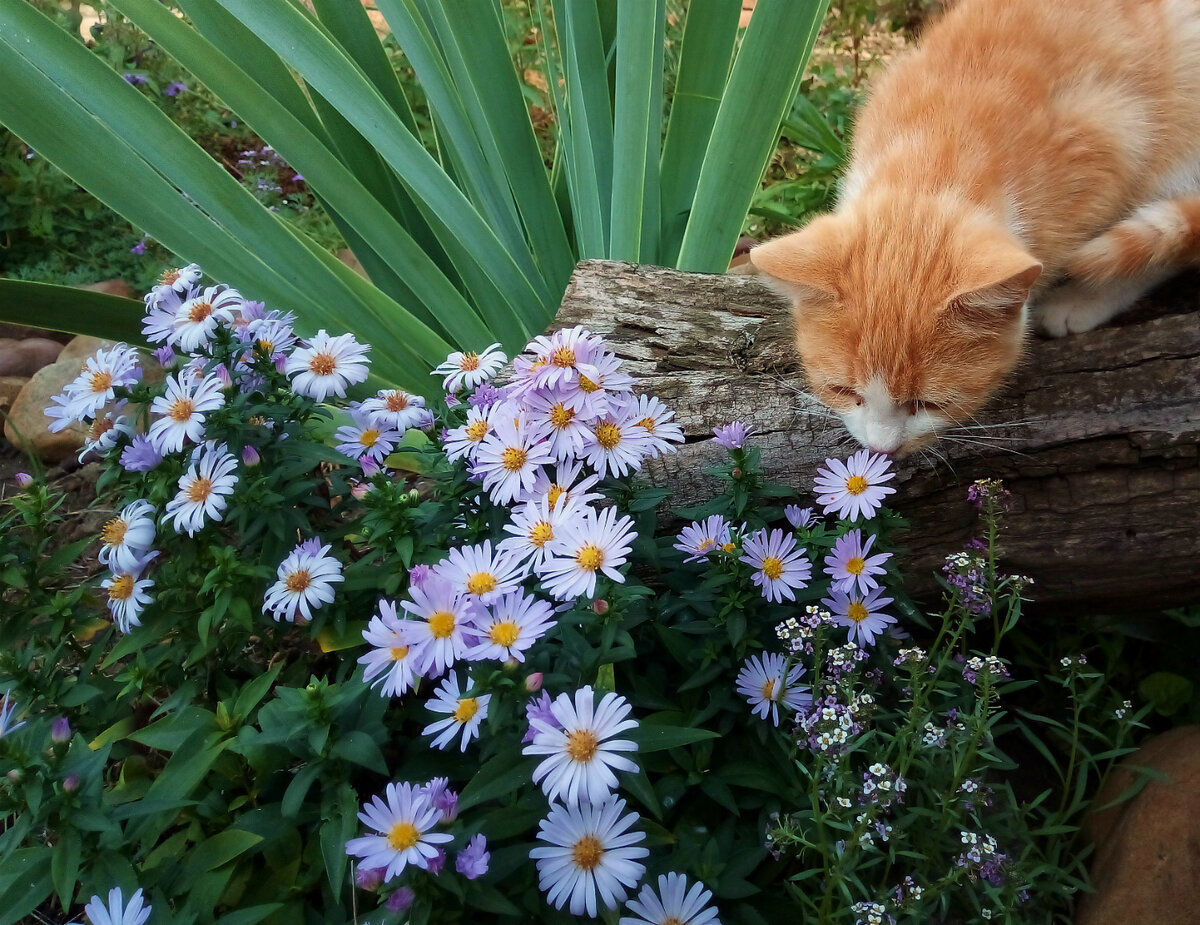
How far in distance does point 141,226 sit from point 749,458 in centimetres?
111

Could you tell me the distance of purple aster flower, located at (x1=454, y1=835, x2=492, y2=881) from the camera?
2.18 ft

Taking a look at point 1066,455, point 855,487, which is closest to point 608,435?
point 855,487

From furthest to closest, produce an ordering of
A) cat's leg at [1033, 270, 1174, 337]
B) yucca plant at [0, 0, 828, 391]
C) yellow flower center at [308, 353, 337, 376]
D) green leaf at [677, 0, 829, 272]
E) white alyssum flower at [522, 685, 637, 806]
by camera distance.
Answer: green leaf at [677, 0, 829, 272] < yucca plant at [0, 0, 828, 391] < cat's leg at [1033, 270, 1174, 337] < yellow flower center at [308, 353, 337, 376] < white alyssum flower at [522, 685, 637, 806]

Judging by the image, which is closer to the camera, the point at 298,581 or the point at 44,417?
the point at 298,581

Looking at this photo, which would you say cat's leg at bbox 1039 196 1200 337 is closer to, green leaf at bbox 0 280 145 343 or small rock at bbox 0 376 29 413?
green leaf at bbox 0 280 145 343

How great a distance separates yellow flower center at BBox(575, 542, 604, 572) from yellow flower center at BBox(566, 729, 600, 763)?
0.14 metres

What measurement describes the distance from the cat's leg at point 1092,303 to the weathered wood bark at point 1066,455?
0.02 metres

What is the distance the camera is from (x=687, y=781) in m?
0.86

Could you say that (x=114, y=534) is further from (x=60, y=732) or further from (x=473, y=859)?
(x=473, y=859)

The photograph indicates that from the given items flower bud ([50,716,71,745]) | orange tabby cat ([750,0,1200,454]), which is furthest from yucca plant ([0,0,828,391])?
flower bud ([50,716,71,745])

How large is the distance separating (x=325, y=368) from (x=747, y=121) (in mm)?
969

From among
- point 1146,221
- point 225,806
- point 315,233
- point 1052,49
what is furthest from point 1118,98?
point 315,233

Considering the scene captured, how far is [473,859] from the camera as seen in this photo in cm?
67

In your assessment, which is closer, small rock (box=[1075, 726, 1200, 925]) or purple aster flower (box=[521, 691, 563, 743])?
purple aster flower (box=[521, 691, 563, 743])
